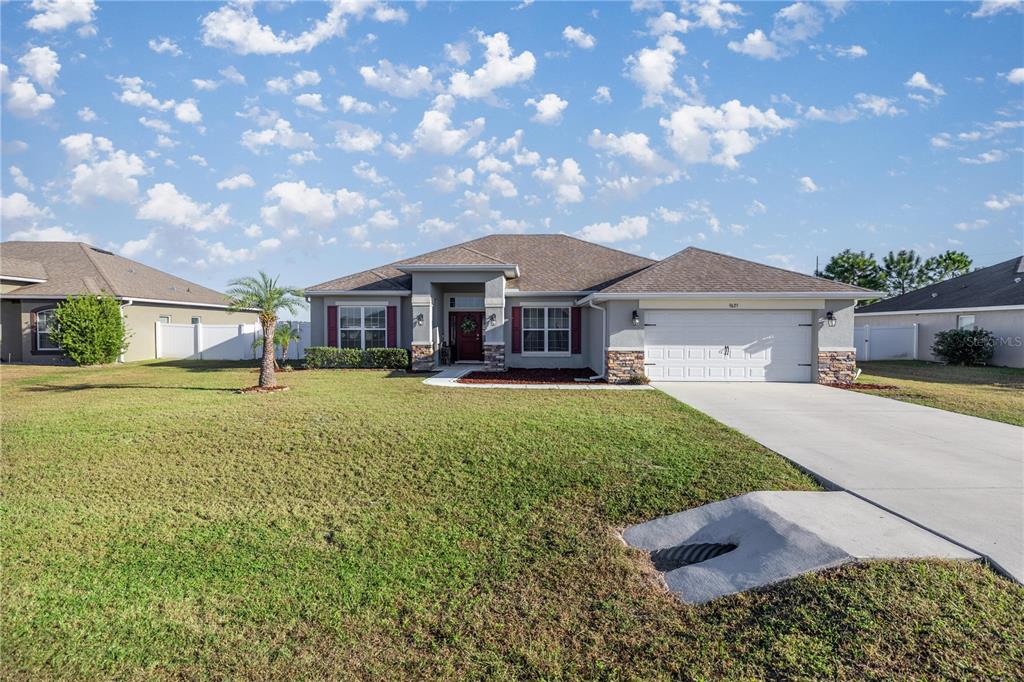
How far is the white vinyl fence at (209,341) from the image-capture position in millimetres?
22547

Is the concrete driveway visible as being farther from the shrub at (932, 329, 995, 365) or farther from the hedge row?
the shrub at (932, 329, 995, 365)

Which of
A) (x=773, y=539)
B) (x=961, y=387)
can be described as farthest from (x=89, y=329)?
(x=961, y=387)

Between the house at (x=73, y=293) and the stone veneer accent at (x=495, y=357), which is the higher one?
the house at (x=73, y=293)

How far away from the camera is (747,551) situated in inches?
171

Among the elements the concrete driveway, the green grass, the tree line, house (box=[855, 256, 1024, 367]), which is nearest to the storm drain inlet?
the green grass

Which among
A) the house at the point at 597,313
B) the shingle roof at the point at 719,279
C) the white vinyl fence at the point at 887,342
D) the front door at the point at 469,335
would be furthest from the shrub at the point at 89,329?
the white vinyl fence at the point at 887,342

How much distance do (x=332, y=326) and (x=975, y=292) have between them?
85.4 ft

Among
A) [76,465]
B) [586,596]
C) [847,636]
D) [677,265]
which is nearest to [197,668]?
[586,596]

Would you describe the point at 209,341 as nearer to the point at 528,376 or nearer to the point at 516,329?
the point at 516,329

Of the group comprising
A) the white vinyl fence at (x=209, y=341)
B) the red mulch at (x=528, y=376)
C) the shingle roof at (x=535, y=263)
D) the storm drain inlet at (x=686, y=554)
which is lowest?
the storm drain inlet at (x=686, y=554)

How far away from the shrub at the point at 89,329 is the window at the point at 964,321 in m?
32.9

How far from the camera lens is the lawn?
33.5 ft

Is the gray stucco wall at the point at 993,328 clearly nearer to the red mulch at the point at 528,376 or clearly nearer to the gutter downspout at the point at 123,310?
the red mulch at the point at 528,376

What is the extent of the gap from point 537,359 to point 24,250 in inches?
932
